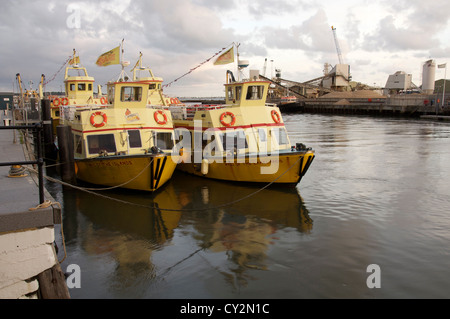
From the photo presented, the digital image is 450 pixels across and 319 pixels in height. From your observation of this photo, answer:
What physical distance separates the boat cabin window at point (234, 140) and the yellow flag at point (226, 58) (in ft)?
15.5

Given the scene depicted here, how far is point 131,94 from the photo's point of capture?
1636cm

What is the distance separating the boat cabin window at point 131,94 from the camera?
16.2m

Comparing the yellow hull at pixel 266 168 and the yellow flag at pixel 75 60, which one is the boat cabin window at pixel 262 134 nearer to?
the yellow hull at pixel 266 168

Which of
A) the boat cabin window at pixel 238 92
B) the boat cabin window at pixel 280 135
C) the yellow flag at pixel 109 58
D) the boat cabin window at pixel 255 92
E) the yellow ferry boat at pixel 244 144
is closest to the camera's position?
the yellow ferry boat at pixel 244 144

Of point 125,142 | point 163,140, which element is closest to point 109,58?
point 163,140

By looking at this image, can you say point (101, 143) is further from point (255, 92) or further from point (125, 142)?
point (255, 92)

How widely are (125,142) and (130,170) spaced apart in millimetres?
1705

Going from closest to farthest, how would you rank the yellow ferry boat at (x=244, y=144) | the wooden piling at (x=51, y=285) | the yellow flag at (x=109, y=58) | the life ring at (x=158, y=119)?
1. the wooden piling at (x=51, y=285)
2. the yellow ferry boat at (x=244, y=144)
3. the life ring at (x=158, y=119)
4. the yellow flag at (x=109, y=58)

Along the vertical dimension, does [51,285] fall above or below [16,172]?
below

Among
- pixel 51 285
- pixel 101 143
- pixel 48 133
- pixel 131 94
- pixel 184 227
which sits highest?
pixel 131 94

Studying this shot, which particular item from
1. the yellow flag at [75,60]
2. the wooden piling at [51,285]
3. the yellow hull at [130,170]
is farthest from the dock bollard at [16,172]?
the yellow flag at [75,60]

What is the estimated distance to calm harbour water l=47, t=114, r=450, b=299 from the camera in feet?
26.5
